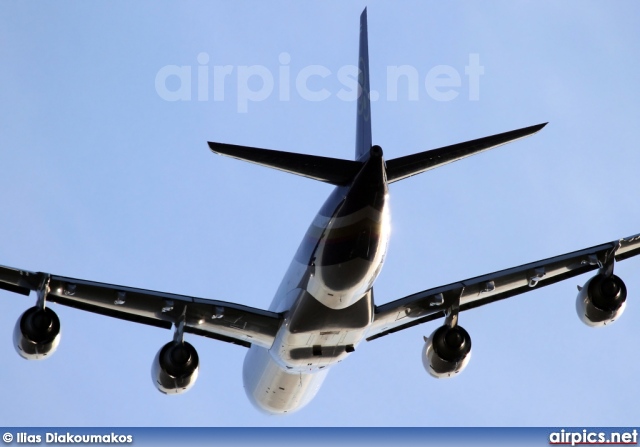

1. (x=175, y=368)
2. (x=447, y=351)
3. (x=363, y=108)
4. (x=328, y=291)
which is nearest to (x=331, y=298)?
(x=328, y=291)

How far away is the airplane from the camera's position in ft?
78.8

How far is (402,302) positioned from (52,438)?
10.2m

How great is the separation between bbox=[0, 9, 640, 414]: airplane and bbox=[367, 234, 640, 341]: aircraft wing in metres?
0.03

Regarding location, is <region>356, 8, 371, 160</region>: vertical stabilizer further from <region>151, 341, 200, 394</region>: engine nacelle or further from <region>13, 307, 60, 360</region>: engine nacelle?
<region>13, 307, 60, 360</region>: engine nacelle

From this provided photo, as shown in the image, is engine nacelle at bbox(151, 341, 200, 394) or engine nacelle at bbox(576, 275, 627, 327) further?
engine nacelle at bbox(576, 275, 627, 327)

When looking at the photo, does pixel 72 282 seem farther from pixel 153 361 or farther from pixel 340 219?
pixel 340 219

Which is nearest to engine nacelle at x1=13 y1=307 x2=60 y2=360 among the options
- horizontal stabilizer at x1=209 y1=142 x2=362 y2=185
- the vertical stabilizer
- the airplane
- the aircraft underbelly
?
the airplane

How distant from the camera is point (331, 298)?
85.1 ft

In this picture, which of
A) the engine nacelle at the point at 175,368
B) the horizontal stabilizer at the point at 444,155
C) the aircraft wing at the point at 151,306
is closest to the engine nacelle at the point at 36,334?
the aircraft wing at the point at 151,306

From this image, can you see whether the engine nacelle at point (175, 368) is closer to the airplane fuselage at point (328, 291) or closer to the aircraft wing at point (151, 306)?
the aircraft wing at point (151, 306)

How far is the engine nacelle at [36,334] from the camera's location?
2673 centimetres

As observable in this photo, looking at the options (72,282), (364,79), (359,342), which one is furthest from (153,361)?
(364,79)

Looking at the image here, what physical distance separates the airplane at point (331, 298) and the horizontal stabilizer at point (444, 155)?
23 millimetres

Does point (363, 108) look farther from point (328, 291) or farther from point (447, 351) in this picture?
point (447, 351)
